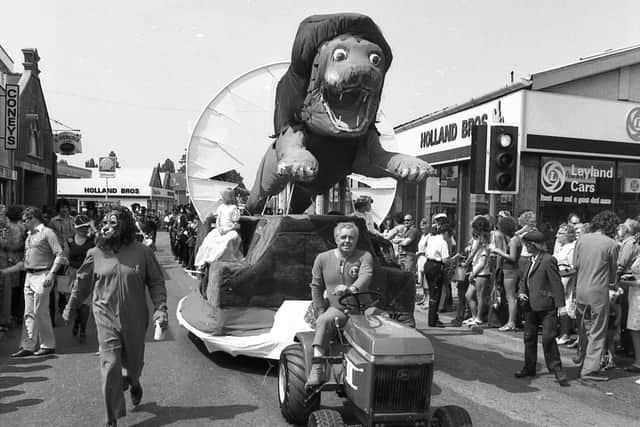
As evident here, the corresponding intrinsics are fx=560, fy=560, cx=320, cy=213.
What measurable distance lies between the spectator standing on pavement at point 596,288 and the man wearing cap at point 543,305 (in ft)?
1.16

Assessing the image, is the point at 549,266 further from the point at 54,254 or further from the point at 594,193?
the point at 594,193

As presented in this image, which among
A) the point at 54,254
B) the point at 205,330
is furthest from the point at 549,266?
the point at 54,254

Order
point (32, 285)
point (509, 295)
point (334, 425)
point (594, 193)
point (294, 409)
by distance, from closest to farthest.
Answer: point (334, 425), point (294, 409), point (32, 285), point (509, 295), point (594, 193)

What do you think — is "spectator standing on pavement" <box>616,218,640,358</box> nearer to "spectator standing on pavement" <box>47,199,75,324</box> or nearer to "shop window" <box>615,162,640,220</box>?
"spectator standing on pavement" <box>47,199,75,324</box>

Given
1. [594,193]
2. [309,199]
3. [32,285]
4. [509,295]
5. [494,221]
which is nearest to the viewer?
[32,285]

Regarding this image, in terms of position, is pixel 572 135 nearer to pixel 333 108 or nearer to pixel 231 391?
pixel 333 108

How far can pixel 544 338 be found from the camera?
6.16 meters

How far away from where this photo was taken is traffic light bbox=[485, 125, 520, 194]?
9.08 metres

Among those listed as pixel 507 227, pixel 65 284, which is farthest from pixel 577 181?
pixel 65 284

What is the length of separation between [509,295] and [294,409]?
544 cm

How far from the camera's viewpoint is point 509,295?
8.84m

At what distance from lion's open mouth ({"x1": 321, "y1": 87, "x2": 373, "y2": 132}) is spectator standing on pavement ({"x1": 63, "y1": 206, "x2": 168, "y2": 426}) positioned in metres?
2.70

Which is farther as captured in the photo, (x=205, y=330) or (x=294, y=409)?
(x=205, y=330)

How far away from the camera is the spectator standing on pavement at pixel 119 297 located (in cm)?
432
